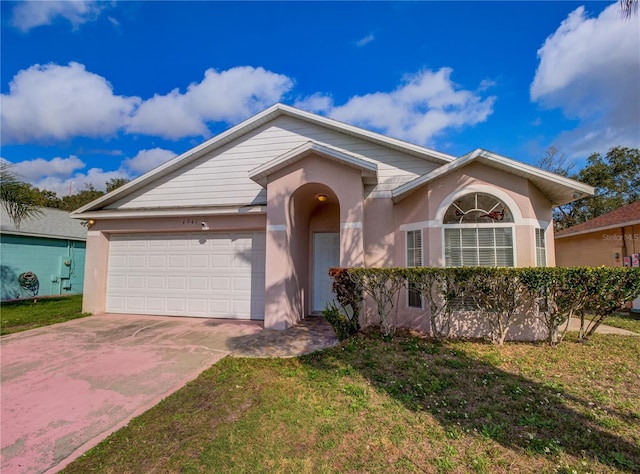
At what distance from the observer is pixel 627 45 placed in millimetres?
7211

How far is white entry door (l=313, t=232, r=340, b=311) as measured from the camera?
9867 mm

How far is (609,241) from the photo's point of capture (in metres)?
12.4

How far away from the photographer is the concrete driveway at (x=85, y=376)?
10.8ft

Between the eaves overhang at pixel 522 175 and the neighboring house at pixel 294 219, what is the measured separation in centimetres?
3

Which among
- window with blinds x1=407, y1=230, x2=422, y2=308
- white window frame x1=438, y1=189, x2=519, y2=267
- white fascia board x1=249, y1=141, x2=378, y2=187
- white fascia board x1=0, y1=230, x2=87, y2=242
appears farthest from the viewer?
white fascia board x1=0, y1=230, x2=87, y2=242

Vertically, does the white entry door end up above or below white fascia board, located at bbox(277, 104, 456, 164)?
below

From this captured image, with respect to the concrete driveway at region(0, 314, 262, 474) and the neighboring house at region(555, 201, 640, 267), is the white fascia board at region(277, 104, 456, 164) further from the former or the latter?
the neighboring house at region(555, 201, 640, 267)

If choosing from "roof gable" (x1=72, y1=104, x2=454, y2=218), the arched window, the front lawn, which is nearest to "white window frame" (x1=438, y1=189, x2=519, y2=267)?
the arched window

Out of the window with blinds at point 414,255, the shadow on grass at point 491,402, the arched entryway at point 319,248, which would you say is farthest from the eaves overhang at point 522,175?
the shadow on grass at point 491,402

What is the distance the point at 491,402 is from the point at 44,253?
20.2m

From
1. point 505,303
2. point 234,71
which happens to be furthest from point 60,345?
point 234,71

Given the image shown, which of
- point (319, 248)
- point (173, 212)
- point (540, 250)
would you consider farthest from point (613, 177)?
point (173, 212)

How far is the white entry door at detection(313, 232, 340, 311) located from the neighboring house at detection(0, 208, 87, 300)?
1460cm

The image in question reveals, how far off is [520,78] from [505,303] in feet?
33.2
